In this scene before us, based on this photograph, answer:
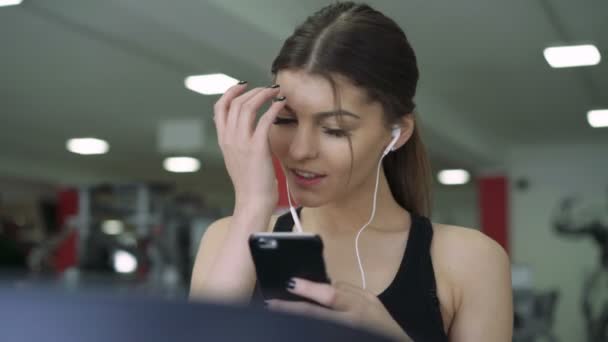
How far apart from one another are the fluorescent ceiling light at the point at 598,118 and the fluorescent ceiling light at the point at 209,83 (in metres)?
3.39

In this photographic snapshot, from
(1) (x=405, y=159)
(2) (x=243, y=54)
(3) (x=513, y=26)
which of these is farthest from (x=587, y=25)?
(1) (x=405, y=159)

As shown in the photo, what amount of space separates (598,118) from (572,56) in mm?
2272

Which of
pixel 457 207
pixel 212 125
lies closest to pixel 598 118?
pixel 212 125

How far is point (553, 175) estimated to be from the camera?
910cm

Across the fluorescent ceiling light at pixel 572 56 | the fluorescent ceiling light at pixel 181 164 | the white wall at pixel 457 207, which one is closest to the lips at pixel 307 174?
the fluorescent ceiling light at pixel 572 56

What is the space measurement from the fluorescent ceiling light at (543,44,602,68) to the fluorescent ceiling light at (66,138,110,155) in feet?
18.4

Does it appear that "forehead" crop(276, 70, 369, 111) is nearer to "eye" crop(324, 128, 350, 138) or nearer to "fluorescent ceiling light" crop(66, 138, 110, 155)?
"eye" crop(324, 128, 350, 138)

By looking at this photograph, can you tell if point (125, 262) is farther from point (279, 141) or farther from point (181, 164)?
point (279, 141)

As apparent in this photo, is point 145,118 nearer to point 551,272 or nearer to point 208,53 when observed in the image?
point 208,53

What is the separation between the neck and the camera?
1109mm

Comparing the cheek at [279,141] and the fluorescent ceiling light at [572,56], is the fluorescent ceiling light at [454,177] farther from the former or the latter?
Answer: the cheek at [279,141]

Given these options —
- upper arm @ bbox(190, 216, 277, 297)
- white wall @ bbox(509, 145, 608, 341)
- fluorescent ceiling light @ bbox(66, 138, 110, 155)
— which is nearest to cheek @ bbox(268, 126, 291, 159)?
upper arm @ bbox(190, 216, 277, 297)

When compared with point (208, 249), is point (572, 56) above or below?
above

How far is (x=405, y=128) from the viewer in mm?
1089
